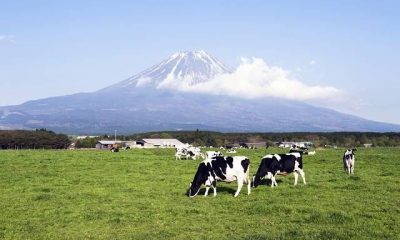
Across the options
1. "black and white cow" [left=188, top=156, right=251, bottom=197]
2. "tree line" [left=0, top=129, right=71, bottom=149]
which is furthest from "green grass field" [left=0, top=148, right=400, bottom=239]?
"tree line" [left=0, top=129, right=71, bottom=149]

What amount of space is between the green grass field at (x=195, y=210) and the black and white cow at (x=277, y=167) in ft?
1.72

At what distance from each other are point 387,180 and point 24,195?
47.0 ft

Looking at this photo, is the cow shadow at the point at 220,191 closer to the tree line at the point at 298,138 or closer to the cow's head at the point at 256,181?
the cow's head at the point at 256,181

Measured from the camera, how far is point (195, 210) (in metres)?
14.7

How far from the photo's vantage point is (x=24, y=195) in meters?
18.6

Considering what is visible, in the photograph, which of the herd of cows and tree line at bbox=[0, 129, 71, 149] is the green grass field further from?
tree line at bbox=[0, 129, 71, 149]

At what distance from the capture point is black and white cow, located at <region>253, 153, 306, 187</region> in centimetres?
2012

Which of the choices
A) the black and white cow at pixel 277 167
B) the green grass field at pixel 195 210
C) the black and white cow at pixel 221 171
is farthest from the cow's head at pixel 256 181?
the black and white cow at pixel 221 171

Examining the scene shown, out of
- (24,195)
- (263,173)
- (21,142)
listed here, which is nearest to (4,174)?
(24,195)

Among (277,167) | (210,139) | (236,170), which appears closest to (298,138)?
(210,139)

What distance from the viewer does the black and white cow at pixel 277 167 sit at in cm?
2012

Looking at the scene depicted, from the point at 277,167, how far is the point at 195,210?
21.9 feet

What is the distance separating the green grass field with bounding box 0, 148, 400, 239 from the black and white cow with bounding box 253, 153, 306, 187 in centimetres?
53

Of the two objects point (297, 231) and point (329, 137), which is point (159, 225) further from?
point (329, 137)
